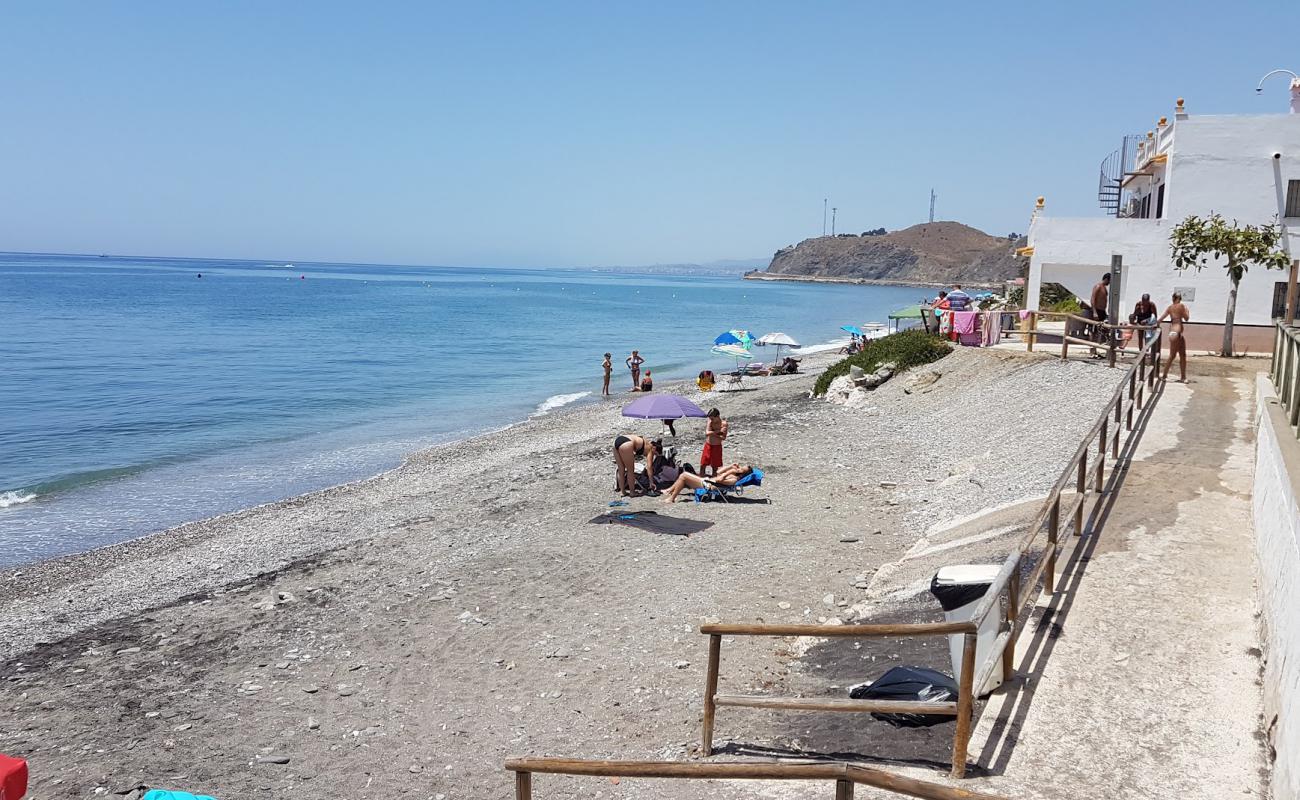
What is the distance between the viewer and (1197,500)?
9555mm

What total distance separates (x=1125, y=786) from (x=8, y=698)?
32.1 ft

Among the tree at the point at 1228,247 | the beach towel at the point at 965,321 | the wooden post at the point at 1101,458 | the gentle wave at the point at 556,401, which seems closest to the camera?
the wooden post at the point at 1101,458

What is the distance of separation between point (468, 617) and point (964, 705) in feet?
22.2

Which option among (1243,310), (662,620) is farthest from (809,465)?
(1243,310)

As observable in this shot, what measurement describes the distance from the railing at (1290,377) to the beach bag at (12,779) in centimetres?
916

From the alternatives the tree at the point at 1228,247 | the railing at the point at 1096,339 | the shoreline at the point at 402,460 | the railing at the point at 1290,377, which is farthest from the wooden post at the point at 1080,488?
the shoreline at the point at 402,460

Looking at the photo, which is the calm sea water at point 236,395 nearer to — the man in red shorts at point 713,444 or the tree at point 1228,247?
the man in red shorts at point 713,444

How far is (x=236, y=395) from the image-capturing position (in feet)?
110

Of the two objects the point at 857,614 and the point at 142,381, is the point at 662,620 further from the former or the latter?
the point at 142,381

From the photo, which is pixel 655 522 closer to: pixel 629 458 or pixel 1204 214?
pixel 629 458

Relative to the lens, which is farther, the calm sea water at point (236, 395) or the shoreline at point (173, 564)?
the calm sea water at point (236, 395)

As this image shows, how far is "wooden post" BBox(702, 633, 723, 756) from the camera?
592cm

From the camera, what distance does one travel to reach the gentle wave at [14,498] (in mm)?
18406

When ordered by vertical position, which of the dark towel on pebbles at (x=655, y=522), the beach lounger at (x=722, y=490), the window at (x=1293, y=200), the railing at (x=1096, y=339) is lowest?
the dark towel on pebbles at (x=655, y=522)
